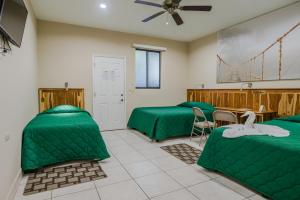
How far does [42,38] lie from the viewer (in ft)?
13.8

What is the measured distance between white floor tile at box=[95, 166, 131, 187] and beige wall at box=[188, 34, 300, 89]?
332cm

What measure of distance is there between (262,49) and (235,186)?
295cm

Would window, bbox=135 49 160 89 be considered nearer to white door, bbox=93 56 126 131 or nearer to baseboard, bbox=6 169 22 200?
white door, bbox=93 56 126 131

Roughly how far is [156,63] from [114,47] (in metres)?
1.34

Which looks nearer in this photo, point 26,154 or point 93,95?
point 26,154

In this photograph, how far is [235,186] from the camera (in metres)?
2.14

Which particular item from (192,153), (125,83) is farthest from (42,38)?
(192,153)

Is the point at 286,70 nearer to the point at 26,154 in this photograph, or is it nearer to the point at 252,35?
Result: the point at 252,35

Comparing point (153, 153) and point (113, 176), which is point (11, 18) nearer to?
point (113, 176)

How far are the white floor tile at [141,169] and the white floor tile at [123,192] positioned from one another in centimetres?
24

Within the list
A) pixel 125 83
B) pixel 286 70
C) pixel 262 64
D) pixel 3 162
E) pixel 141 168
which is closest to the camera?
pixel 3 162

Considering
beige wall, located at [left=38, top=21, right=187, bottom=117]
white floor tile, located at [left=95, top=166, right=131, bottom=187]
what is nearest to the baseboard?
white floor tile, located at [left=95, top=166, right=131, bottom=187]

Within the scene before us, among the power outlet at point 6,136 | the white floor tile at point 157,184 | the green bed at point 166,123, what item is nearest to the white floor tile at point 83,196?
the white floor tile at point 157,184

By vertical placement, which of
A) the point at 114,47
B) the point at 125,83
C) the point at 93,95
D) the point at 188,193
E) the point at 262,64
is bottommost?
the point at 188,193
